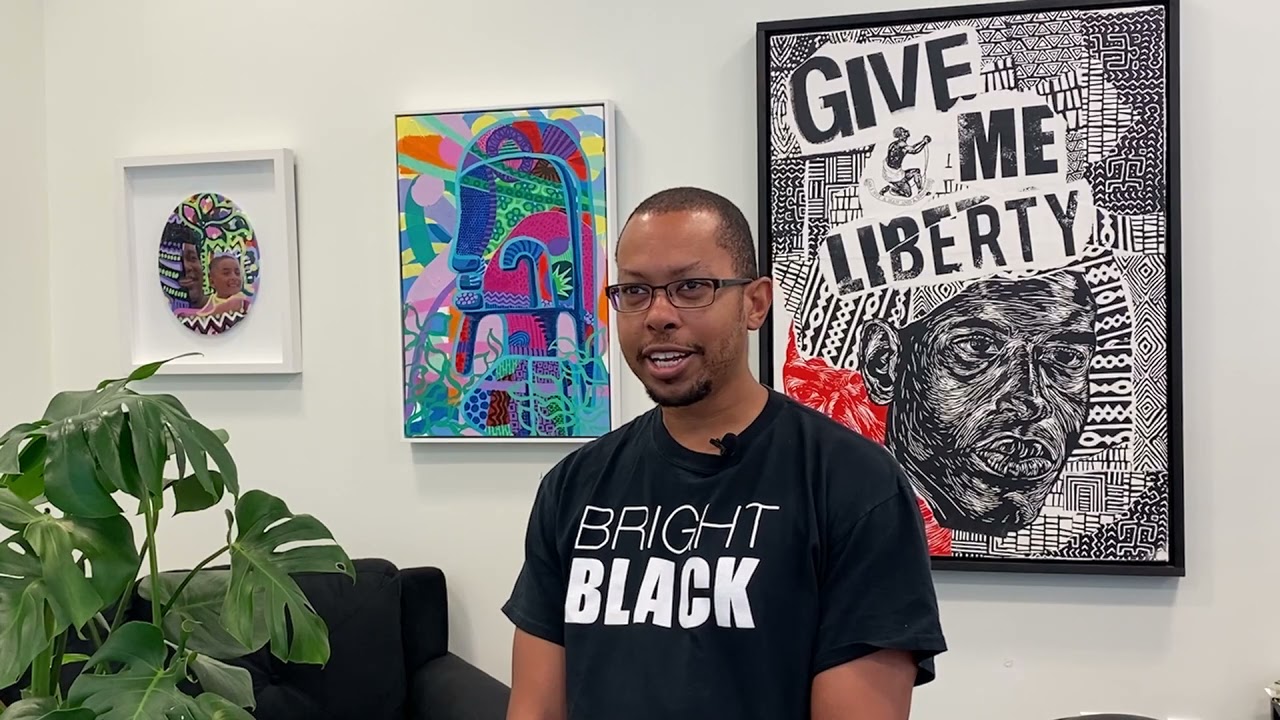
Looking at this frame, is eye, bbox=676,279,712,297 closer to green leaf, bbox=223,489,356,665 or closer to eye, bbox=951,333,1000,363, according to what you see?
green leaf, bbox=223,489,356,665

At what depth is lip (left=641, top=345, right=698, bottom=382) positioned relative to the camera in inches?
51.3

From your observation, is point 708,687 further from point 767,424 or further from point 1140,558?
point 1140,558

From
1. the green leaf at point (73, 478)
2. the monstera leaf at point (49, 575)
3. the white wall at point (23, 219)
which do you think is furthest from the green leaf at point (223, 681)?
the white wall at point (23, 219)

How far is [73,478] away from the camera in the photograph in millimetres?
1458

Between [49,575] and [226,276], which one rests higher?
[226,276]

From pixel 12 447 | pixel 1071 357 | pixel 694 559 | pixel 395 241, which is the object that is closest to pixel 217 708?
pixel 12 447

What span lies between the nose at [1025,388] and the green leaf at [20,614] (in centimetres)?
171

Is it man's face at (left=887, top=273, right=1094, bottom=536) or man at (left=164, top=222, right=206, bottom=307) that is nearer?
man's face at (left=887, top=273, right=1094, bottom=536)

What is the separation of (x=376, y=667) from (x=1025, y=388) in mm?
1428

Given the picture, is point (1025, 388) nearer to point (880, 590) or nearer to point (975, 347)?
point (975, 347)

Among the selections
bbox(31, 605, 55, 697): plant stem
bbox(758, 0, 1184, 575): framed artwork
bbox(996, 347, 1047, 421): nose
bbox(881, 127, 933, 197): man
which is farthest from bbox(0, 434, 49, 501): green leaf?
Result: bbox(996, 347, 1047, 421): nose

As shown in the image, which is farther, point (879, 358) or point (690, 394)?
point (879, 358)

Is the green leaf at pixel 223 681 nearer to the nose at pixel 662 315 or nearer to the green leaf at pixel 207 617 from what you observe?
the green leaf at pixel 207 617

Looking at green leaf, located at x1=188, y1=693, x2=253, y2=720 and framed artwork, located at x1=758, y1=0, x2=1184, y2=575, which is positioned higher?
framed artwork, located at x1=758, y1=0, x2=1184, y2=575
